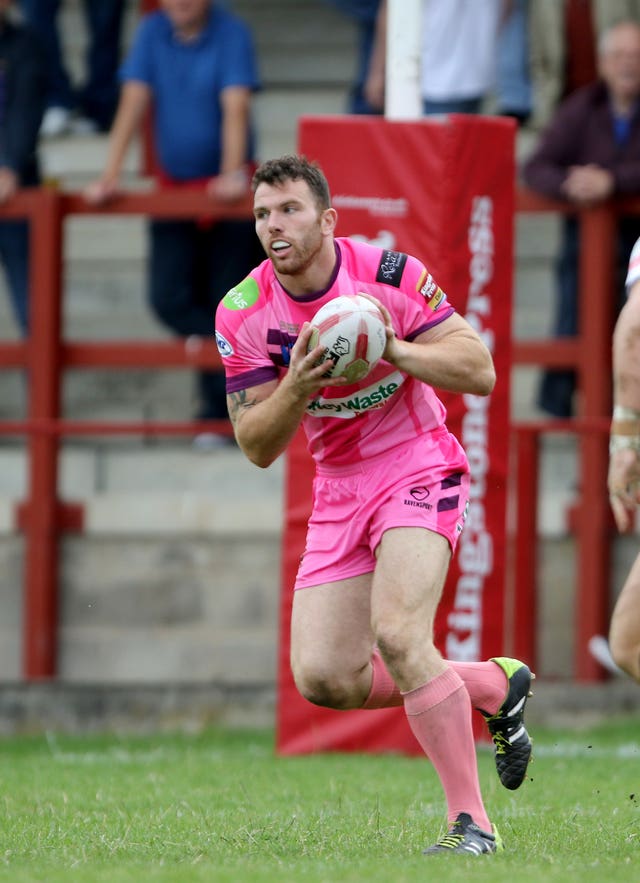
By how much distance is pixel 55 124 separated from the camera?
14969 mm

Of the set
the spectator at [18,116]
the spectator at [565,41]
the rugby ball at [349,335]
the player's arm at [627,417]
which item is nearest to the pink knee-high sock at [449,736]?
the player's arm at [627,417]

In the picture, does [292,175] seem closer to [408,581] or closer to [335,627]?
[408,581]

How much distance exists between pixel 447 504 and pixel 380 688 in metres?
0.76

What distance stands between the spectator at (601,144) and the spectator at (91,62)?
431 cm

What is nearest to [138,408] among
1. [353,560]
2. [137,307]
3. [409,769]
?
[137,307]

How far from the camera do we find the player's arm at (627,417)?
→ 6074 mm

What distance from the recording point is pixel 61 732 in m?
11.2

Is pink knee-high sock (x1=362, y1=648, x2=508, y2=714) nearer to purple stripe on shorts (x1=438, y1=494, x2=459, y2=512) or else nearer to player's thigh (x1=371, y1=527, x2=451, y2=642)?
player's thigh (x1=371, y1=527, x2=451, y2=642)

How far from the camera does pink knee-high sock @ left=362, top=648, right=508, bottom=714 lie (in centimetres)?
635

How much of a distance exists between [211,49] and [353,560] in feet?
20.0

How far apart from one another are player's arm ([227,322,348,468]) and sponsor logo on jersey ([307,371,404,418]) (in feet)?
0.59

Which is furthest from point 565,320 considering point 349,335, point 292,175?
point 349,335

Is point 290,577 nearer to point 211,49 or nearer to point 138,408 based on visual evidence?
point 211,49

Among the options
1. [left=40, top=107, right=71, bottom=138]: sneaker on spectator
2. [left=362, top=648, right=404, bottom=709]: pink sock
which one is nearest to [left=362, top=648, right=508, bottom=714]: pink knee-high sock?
[left=362, top=648, right=404, bottom=709]: pink sock
